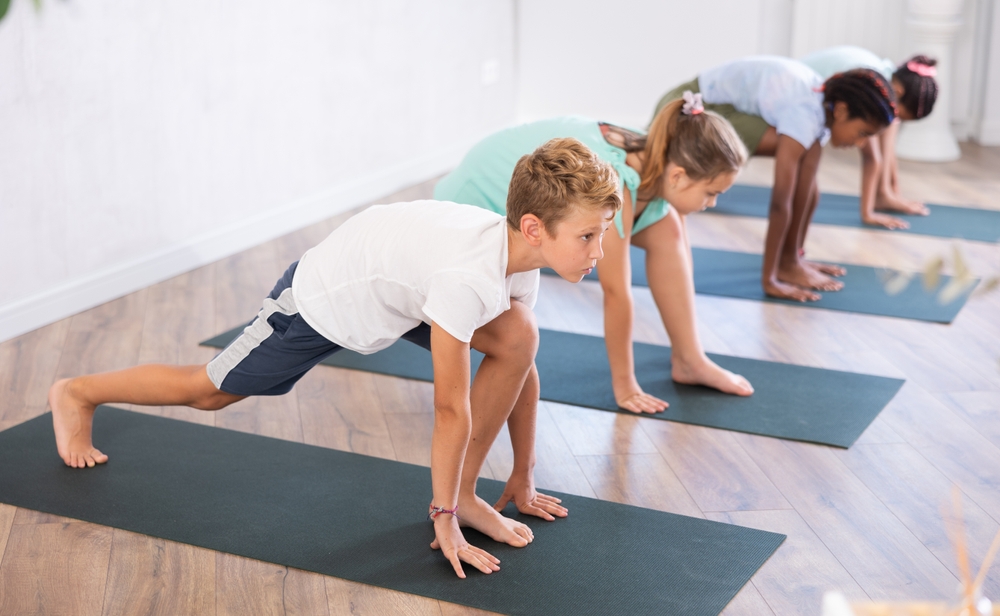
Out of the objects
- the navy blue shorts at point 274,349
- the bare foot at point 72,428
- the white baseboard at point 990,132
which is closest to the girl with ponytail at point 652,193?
the navy blue shorts at point 274,349

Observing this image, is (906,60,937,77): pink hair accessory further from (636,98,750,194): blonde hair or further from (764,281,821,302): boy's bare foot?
(636,98,750,194): blonde hair

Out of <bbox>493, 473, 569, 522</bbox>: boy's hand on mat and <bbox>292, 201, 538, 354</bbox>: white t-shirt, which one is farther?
<bbox>493, 473, 569, 522</bbox>: boy's hand on mat

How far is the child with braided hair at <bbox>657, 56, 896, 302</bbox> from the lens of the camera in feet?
9.30

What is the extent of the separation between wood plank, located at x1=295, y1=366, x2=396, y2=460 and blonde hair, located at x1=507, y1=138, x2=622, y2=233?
78 cm

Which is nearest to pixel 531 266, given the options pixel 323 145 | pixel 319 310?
pixel 319 310

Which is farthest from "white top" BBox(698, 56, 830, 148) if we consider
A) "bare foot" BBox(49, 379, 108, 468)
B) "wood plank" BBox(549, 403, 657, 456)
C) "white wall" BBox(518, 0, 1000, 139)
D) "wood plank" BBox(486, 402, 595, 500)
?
"white wall" BBox(518, 0, 1000, 139)

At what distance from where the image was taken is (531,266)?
1.55 meters

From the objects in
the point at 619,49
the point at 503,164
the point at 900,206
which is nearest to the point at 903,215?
the point at 900,206

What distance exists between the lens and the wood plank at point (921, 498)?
1.70m

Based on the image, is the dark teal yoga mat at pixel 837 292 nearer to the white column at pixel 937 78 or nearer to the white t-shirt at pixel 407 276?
the white t-shirt at pixel 407 276

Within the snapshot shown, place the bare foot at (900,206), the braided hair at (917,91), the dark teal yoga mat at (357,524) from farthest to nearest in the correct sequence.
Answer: the bare foot at (900,206), the braided hair at (917,91), the dark teal yoga mat at (357,524)

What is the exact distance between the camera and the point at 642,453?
6.78 feet

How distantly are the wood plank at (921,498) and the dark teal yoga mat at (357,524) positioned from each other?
0.29 meters

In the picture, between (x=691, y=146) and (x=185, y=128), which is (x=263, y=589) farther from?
(x=185, y=128)
